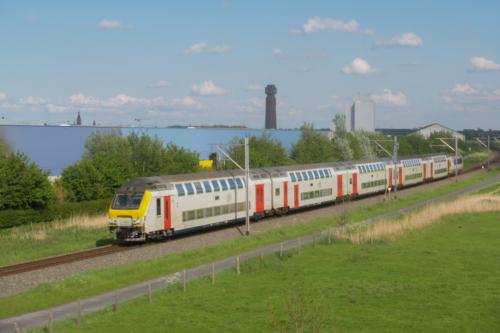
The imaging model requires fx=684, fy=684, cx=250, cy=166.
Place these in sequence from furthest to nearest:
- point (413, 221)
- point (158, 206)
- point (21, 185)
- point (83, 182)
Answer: point (83, 182)
point (21, 185)
point (413, 221)
point (158, 206)

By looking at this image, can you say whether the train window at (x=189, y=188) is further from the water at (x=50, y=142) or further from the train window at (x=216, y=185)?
the water at (x=50, y=142)

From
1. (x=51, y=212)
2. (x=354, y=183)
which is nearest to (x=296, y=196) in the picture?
(x=354, y=183)

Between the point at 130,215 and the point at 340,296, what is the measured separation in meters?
15.2

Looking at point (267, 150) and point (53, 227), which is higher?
point (267, 150)

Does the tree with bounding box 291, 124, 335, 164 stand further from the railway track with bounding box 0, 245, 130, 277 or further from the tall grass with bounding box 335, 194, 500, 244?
the railway track with bounding box 0, 245, 130, 277

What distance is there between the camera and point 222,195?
4372cm

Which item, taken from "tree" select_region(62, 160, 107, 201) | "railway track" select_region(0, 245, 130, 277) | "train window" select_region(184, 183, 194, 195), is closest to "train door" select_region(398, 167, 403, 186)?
"tree" select_region(62, 160, 107, 201)

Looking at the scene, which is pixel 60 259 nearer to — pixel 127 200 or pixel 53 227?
pixel 127 200

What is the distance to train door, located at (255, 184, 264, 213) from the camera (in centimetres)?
4797

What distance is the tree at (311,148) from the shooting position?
9144 centimetres

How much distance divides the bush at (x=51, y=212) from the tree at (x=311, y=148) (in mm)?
42232

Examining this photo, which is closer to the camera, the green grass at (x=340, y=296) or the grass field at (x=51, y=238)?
the green grass at (x=340, y=296)

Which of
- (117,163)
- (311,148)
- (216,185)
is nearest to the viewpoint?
(216,185)

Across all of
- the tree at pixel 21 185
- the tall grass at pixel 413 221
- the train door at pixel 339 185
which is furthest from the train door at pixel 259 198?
the train door at pixel 339 185
